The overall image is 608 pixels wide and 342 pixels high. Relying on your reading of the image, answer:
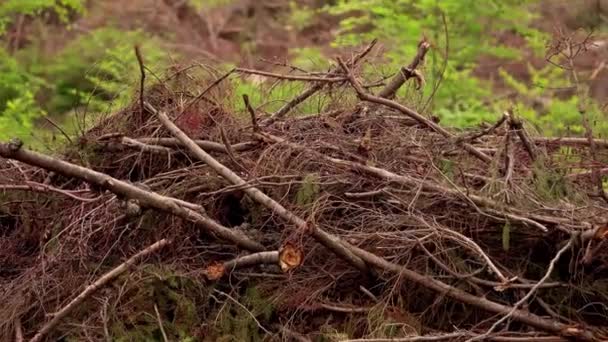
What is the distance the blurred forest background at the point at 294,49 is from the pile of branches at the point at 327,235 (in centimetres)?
58

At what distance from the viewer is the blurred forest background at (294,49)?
22.2 ft

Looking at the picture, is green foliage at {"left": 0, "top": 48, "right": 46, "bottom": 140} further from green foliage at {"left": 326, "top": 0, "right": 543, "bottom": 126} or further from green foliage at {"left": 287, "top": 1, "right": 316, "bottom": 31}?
green foliage at {"left": 287, "top": 1, "right": 316, "bottom": 31}

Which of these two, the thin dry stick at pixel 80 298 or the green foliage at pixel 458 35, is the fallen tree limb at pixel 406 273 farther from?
the green foliage at pixel 458 35

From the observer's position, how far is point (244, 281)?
13.6 ft

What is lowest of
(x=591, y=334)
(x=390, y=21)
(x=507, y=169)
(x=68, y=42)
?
(x=68, y=42)

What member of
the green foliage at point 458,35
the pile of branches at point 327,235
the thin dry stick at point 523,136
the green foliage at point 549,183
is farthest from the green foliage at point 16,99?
the green foliage at point 549,183

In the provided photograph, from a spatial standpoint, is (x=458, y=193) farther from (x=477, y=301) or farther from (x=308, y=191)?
(x=308, y=191)

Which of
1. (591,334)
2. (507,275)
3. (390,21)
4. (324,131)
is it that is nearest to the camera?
(591,334)

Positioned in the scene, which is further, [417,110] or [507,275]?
[417,110]

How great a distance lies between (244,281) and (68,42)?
11.5 metres

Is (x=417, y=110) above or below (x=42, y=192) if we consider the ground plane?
above

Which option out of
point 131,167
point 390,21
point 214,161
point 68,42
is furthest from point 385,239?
point 68,42

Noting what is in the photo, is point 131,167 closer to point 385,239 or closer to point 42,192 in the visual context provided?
point 42,192

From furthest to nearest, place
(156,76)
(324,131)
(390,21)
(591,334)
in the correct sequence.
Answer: (390,21) < (156,76) < (324,131) < (591,334)
